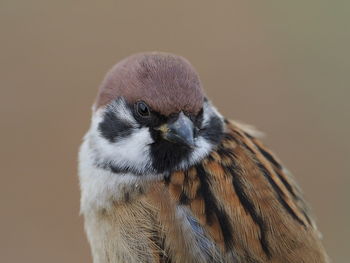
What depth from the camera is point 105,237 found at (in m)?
2.83

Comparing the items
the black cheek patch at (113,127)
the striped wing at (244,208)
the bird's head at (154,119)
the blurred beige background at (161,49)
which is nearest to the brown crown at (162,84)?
the bird's head at (154,119)

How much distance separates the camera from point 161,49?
617cm

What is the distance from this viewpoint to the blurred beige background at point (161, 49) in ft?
17.4

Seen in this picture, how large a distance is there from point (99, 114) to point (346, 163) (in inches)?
128

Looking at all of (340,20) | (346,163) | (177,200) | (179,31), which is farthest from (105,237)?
(340,20)

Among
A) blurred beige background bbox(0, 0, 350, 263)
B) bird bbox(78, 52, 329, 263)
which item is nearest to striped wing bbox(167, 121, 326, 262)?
bird bbox(78, 52, 329, 263)

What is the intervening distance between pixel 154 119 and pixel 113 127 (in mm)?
275

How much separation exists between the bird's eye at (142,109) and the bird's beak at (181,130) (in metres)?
0.10

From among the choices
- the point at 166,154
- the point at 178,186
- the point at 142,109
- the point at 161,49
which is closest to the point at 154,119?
the point at 142,109

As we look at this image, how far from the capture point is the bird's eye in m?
2.67

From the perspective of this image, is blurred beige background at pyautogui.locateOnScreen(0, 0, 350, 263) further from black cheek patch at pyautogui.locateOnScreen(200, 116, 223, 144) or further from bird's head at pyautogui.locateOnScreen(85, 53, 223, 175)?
black cheek patch at pyautogui.locateOnScreen(200, 116, 223, 144)

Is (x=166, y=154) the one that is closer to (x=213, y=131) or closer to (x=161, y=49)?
(x=213, y=131)

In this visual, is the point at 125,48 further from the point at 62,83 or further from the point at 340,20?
the point at 340,20

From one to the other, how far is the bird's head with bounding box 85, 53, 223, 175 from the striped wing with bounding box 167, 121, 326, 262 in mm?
95
